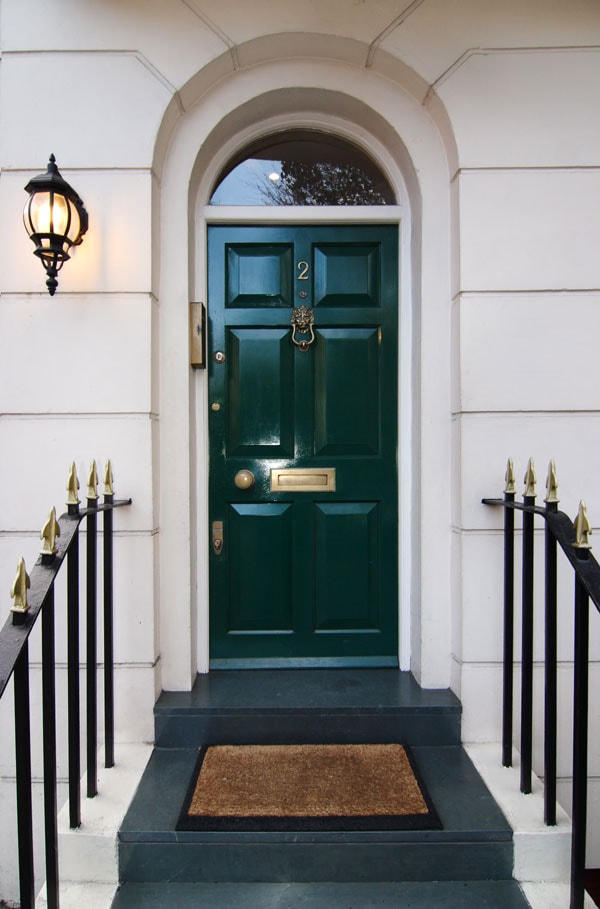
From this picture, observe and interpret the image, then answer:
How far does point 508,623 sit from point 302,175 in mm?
2154

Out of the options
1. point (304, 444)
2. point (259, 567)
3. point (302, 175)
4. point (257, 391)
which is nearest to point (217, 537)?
point (259, 567)

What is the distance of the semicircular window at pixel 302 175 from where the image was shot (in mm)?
2504

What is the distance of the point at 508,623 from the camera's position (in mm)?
2025

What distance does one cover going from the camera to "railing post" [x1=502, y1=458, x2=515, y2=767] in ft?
6.48

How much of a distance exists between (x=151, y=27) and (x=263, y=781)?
2923mm

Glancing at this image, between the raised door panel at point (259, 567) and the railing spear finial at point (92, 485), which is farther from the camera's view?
the raised door panel at point (259, 567)

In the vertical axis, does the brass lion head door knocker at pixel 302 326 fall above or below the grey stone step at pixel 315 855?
above

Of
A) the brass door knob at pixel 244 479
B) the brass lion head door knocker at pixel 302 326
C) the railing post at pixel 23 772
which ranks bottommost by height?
the railing post at pixel 23 772

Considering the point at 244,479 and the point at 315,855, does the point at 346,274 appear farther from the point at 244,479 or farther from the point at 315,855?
the point at 315,855

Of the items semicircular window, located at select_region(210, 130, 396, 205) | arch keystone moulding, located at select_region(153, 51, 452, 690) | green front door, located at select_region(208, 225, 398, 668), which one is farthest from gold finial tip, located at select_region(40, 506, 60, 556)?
semicircular window, located at select_region(210, 130, 396, 205)

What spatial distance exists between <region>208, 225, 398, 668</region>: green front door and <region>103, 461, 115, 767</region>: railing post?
56 centimetres

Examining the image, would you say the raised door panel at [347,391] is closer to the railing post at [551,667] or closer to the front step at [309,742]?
the railing post at [551,667]

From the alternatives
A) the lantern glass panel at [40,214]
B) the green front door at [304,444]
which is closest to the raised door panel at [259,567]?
the green front door at [304,444]

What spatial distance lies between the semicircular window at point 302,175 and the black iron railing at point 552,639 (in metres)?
1.49
